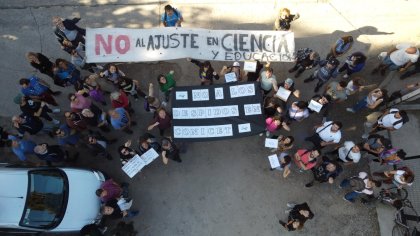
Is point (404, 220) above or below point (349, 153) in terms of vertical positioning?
below

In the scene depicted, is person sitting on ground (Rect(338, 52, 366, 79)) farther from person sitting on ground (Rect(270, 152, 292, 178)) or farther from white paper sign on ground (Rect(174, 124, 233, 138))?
white paper sign on ground (Rect(174, 124, 233, 138))

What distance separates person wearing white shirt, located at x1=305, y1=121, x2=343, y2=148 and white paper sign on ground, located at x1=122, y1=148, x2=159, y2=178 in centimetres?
378

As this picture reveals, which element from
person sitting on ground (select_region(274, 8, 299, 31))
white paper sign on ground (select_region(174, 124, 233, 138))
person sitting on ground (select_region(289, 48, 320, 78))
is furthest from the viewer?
person sitting on ground (select_region(274, 8, 299, 31))

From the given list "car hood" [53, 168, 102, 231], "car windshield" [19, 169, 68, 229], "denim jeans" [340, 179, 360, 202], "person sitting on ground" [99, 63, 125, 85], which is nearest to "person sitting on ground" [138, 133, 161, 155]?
"car hood" [53, 168, 102, 231]

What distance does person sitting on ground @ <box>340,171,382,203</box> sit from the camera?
7306 mm

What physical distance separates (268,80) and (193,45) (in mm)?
2023

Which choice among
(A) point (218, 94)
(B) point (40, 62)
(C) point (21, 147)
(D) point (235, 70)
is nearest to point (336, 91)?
(D) point (235, 70)

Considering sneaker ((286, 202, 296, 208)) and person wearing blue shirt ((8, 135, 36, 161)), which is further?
sneaker ((286, 202, 296, 208))

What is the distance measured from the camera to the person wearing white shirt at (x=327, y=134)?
7.54m

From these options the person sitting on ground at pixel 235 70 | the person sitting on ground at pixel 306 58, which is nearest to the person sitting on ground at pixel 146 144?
the person sitting on ground at pixel 235 70

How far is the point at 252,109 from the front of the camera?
7.92 m

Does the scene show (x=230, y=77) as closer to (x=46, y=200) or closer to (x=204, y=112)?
(x=204, y=112)

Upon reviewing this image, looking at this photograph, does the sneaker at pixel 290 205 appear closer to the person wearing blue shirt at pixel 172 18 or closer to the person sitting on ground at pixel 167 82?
the person sitting on ground at pixel 167 82

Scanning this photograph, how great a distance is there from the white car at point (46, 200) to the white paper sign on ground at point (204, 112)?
8.43ft
